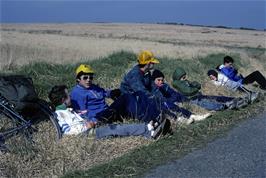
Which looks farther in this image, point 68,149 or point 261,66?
point 261,66

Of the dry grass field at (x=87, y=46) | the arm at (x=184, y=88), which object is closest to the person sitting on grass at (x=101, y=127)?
the arm at (x=184, y=88)

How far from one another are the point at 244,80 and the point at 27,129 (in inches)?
297

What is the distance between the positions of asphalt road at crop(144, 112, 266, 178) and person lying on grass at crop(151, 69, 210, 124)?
762mm

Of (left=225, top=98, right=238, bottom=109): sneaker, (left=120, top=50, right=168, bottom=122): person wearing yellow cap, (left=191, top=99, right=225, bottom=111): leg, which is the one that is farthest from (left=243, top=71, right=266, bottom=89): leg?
(left=120, top=50, right=168, bottom=122): person wearing yellow cap

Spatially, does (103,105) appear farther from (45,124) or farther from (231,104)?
(231,104)

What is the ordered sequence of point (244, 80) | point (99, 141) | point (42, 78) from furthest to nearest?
point (244, 80), point (42, 78), point (99, 141)

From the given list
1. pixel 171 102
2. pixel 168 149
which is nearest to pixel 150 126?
pixel 168 149

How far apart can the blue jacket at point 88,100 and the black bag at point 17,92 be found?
912 millimetres

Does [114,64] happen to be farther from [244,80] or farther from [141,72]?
[141,72]

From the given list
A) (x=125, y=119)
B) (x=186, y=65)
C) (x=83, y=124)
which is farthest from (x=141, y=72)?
(x=186, y=65)

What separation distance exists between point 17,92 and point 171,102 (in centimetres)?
301

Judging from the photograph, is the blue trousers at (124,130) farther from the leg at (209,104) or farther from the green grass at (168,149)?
the leg at (209,104)

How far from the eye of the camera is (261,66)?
1912 cm

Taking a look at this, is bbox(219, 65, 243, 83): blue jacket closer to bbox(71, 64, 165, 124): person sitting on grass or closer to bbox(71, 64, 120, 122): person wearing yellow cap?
bbox(71, 64, 165, 124): person sitting on grass
